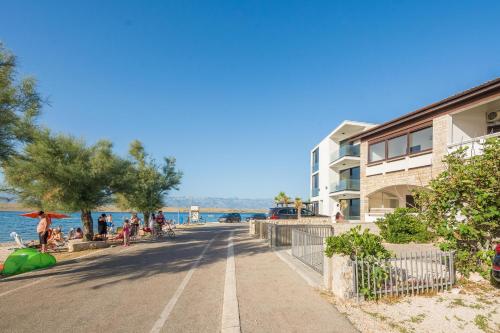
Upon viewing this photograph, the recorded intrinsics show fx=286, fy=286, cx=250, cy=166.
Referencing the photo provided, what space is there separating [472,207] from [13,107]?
14157 millimetres

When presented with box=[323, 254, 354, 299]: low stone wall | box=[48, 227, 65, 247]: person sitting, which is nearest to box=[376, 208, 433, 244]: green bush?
box=[323, 254, 354, 299]: low stone wall

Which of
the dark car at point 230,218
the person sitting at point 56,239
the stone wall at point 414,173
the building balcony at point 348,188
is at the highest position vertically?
the stone wall at point 414,173

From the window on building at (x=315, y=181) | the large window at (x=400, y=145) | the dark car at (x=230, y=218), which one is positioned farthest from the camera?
the dark car at (x=230, y=218)

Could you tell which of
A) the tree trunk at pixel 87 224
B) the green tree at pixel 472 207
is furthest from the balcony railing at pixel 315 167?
the green tree at pixel 472 207

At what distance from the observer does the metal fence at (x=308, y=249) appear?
9433 millimetres

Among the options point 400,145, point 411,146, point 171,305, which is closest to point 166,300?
point 171,305

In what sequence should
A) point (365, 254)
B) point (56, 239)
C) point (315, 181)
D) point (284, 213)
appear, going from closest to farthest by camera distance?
point (365, 254), point (56, 239), point (284, 213), point (315, 181)

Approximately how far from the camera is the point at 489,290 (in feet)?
20.9

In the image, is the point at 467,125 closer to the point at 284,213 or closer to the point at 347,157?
the point at 347,157

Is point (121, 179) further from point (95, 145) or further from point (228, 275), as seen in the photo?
point (228, 275)

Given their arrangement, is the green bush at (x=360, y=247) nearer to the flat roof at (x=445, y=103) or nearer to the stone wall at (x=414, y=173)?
the stone wall at (x=414, y=173)

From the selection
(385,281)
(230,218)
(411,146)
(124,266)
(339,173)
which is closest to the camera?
(385,281)

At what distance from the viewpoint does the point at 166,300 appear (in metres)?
6.15

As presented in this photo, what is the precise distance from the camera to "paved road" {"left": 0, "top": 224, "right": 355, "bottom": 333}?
16.0 feet
